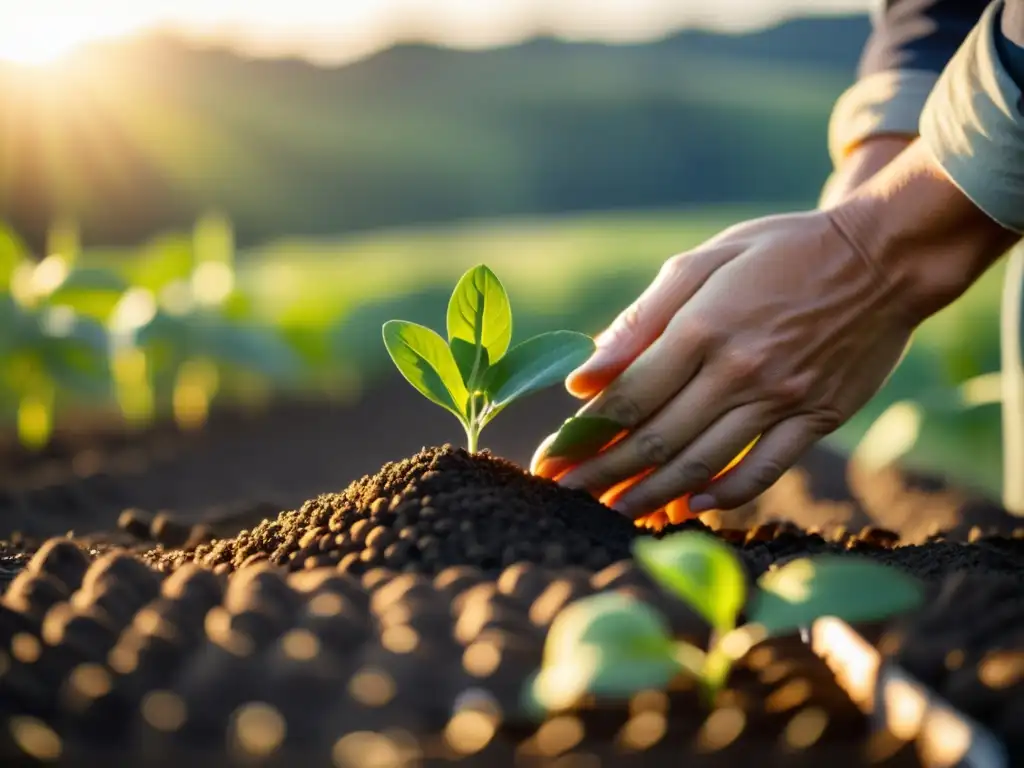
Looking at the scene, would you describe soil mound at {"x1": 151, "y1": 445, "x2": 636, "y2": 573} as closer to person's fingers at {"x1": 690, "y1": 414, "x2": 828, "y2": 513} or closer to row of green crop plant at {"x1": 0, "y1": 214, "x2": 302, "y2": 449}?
person's fingers at {"x1": 690, "y1": 414, "x2": 828, "y2": 513}

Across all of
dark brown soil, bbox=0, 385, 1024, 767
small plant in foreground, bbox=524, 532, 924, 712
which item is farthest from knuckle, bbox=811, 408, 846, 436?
small plant in foreground, bbox=524, 532, 924, 712

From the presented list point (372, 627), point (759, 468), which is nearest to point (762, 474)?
point (759, 468)

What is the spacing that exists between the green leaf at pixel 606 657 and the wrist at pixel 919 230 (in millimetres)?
743

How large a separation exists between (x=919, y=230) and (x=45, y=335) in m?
2.15

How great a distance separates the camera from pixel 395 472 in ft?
3.31

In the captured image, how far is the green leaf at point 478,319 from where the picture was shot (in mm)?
1004

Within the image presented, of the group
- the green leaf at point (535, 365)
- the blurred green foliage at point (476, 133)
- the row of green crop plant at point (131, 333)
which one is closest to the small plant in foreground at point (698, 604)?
the green leaf at point (535, 365)

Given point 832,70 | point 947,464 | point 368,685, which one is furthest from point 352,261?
point 368,685

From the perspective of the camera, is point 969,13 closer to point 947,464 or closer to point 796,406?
point 796,406

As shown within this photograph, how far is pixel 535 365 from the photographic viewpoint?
1.03 meters

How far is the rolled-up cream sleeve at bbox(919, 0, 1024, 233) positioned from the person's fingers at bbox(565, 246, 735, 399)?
0.25 meters

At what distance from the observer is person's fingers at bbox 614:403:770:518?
3.80 ft

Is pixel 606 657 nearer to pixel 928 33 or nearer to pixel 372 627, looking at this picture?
pixel 372 627

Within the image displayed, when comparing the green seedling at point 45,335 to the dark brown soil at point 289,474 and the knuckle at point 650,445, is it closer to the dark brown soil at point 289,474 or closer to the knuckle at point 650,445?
the dark brown soil at point 289,474
